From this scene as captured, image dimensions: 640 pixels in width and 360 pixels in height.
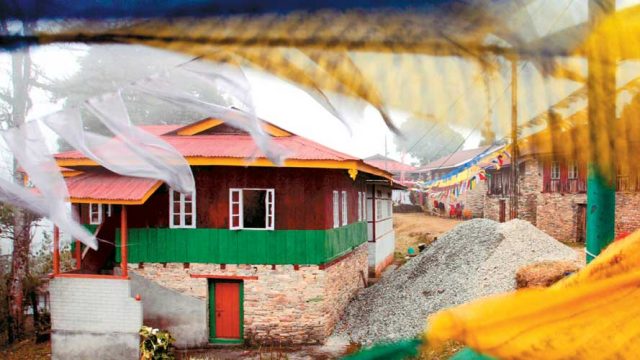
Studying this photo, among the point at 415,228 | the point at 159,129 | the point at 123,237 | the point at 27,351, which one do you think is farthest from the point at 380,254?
the point at 159,129

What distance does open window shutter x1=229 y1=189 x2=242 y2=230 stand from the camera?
18.5ft

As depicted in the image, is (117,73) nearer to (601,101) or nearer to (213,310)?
(601,101)

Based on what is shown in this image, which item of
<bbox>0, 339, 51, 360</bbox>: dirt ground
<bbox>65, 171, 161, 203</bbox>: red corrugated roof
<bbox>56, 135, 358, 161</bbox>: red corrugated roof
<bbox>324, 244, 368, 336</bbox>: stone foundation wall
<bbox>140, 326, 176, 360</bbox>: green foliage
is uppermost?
<bbox>56, 135, 358, 161</bbox>: red corrugated roof

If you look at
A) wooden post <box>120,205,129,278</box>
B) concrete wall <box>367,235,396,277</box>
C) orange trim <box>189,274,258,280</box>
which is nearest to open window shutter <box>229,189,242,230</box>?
orange trim <box>189,274,258,280</box>

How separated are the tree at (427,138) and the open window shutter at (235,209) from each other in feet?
→ 16.3

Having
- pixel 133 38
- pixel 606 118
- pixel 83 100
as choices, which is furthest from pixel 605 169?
pixel 83 100

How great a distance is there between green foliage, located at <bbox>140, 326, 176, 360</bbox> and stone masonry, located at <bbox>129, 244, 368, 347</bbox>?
1.38 feet

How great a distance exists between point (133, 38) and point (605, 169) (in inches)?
28.5

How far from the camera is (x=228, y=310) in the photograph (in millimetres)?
→ 5969

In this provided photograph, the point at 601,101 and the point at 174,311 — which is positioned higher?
the point at 601,101

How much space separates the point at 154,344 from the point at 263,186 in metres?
2.19

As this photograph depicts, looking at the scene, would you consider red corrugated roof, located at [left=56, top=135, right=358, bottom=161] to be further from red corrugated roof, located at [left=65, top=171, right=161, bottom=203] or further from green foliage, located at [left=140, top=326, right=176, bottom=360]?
green foliage, located at [left=140, top=326, right=176, bottom=360]

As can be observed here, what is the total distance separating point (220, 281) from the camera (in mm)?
5957

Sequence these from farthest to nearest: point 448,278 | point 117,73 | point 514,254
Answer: point 448,278 < point 514,254 < point 117,73
